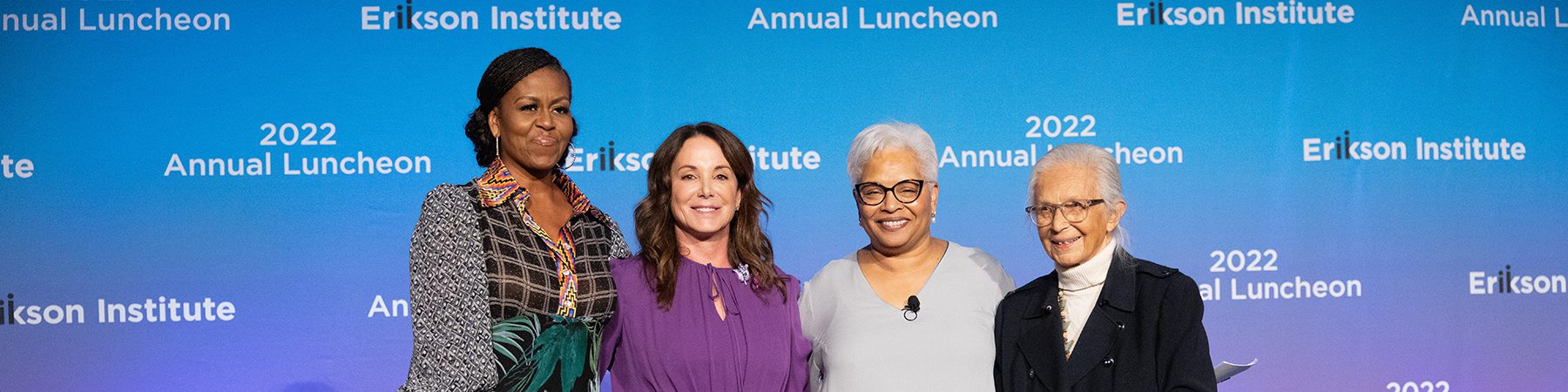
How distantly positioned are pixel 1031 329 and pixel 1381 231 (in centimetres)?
248

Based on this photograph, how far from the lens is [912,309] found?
2740 millimetres

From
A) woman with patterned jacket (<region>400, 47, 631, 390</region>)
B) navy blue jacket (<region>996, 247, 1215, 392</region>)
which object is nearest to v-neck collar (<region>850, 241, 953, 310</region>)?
navy blue jacket (<region>996, 247, 1215, 392</region>)

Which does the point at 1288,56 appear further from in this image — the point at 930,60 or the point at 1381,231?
the point at 930,60

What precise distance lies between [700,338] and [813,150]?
1.72 metres

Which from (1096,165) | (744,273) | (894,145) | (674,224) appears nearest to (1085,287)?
(1096,165)

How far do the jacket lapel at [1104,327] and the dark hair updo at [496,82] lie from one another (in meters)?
1.20

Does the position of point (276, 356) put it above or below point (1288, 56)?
below

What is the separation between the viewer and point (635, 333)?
269cm

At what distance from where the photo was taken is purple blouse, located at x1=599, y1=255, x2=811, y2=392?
2.64 metres

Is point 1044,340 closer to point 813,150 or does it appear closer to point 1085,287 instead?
point 1085,287

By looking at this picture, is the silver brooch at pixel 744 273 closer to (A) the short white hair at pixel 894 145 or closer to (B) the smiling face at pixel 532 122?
(A) the short white hair at pixel 894 145

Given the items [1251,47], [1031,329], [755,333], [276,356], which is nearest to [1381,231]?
[1251,47]

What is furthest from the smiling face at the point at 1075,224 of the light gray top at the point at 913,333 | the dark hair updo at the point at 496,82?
the dark hair updo at the point at 496,82

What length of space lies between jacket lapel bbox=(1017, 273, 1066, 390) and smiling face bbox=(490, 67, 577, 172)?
1.08 meters
